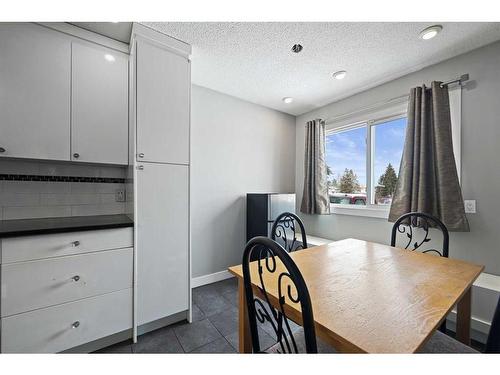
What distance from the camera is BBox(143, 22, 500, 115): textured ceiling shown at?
160cm

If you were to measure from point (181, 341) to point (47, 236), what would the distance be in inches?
45.2

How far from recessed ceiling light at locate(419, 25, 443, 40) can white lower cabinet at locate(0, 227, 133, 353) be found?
2.64 meters

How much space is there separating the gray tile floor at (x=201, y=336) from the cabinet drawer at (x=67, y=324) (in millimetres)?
183

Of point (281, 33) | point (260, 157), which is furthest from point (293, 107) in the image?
point (281, 33)

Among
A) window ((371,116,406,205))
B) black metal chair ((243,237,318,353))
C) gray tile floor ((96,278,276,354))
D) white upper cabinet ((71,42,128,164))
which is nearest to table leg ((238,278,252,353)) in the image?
black metal chair ((243,237,318,353))

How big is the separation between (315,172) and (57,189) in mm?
2797

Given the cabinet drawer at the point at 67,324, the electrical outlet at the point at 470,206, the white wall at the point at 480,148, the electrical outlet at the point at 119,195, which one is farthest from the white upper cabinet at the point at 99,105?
the electrical outlet at the point at 470,206

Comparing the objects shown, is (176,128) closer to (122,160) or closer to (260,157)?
(122,160)

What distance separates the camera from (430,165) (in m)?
1.96

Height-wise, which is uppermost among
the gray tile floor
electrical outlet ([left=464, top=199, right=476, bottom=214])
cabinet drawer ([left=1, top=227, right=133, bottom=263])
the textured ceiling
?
the textured ceiling

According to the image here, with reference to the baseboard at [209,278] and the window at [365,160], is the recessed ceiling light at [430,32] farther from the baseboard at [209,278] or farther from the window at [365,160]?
the baseboard at [209,278]

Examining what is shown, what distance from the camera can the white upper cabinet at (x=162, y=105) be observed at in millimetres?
1632

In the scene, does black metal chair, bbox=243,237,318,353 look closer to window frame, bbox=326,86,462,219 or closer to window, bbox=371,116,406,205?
window frame, bbox=326,86,462,219

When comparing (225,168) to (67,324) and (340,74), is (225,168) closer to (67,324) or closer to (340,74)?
(340,74)
